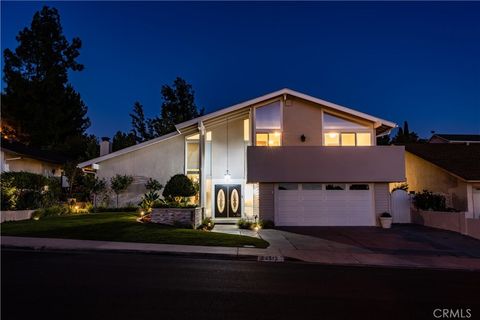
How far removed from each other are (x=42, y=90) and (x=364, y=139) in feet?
127

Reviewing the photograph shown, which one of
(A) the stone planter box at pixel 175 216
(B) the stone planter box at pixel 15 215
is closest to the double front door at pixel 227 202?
(A) the stone planter box at pixel 175 216

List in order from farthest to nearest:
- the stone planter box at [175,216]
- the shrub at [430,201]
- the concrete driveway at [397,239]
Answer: the shrub at [430,201] → the stone planter box at [175,216] → the concrete driveway at [397,239]

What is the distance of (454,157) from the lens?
22203 millimetres

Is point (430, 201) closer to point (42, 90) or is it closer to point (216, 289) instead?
point (216, 289)

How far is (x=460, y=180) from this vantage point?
19.8 meters

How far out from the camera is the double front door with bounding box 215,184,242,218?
71.3 ft

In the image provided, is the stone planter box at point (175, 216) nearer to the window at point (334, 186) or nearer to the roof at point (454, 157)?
the window at point (334, 186)

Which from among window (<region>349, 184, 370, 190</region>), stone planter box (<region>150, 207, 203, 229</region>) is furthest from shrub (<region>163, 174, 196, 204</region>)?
window (<region>349, 184, 370, 190</region>)

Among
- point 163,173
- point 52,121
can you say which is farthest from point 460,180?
point 52,121

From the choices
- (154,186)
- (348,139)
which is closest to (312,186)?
(348,139)

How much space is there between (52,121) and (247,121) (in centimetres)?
3135

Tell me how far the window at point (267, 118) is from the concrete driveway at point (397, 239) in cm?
575

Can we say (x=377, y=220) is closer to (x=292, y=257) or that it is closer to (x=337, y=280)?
(x=292, y=257)

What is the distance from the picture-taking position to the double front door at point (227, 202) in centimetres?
2172
